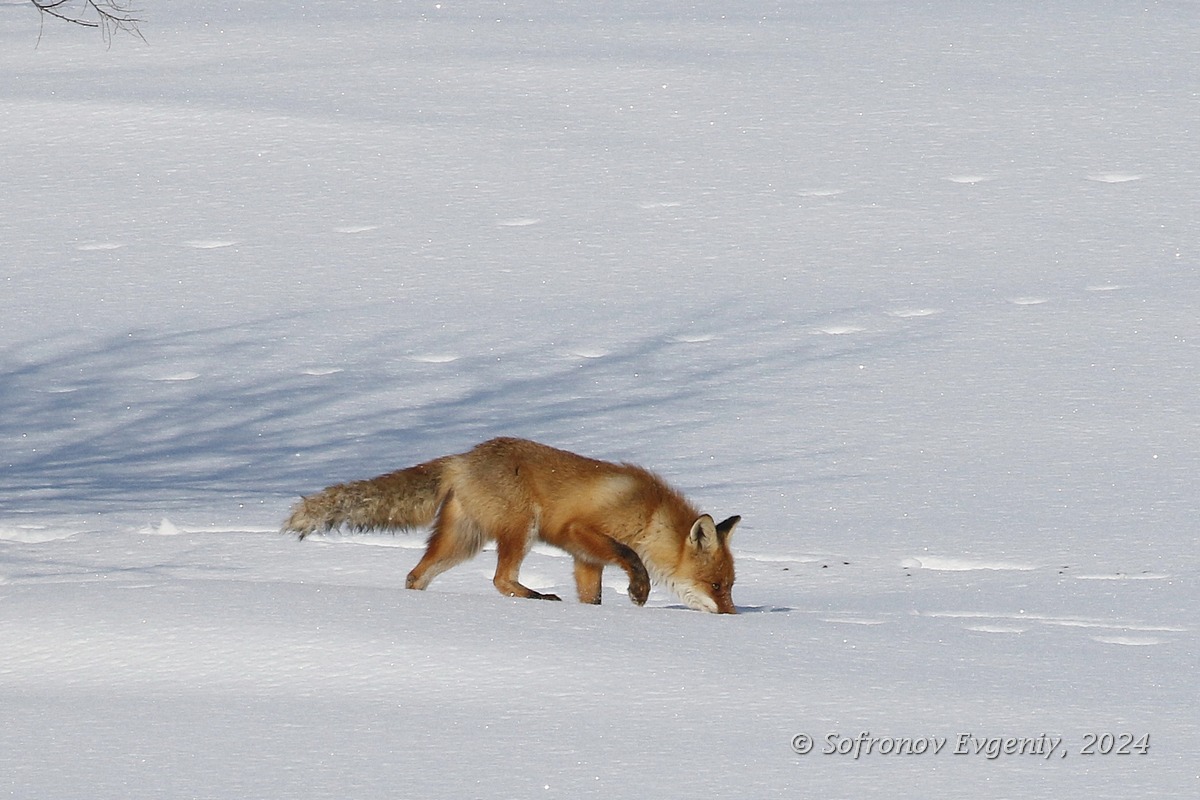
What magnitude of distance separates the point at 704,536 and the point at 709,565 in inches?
4.5

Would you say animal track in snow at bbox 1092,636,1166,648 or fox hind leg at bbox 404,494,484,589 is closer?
animal track in snow at bbox 1092,636,1166,648

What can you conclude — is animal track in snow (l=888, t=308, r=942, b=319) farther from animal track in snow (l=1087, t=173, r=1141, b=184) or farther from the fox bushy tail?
the fox bushy tail

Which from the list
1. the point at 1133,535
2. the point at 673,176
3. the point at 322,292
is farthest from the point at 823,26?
the point at 1133,535

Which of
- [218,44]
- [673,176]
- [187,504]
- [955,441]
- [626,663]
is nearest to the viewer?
[626,663]

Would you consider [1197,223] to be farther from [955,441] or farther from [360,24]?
[360,24]

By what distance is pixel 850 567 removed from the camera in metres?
6.84

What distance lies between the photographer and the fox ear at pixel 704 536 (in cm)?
635

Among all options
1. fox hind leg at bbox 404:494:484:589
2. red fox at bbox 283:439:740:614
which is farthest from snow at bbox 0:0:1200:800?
red fox at bbox 283:439:740:614

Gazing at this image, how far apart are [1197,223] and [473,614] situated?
932 cm

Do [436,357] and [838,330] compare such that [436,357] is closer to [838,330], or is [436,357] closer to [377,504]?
[838,330]

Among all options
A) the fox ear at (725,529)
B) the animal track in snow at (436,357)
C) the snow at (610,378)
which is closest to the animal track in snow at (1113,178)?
the snow at (610,378)

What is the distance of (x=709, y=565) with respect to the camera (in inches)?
251

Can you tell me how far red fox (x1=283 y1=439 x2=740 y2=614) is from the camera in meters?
6.23

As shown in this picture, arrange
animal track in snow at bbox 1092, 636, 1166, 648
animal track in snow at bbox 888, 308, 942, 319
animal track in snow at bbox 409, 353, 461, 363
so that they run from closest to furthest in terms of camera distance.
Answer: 1. animal track in snow at bbox 1092, 636, 1166, 648
2. animal track in snow at bbox 409, 353, 461, 363
3. animal track in snow at bbox 888, 308, 942, 319
